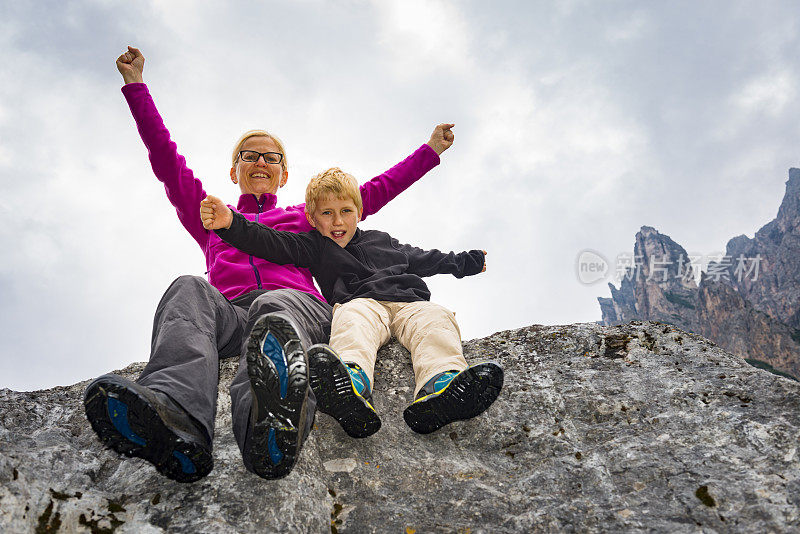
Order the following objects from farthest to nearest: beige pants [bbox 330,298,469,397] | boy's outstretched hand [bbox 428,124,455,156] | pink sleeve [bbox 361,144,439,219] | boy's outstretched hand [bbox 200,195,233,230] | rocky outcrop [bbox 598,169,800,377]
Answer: rocky outcrop [bbox 598,169,800,377] → boy's outstretched hand [bbox 428,124,455,156] → pink sleeve [bbox 361,144,439,219] → boy's outstretched hand [bbox 200,195,233,230] → beige pants [bbox 330,298,469,397]

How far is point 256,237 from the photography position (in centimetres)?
472

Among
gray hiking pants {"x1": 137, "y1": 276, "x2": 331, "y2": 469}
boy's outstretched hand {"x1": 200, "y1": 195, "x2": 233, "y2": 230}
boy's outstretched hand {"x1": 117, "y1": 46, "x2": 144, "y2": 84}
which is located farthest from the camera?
boy's outstretched hand {"x1": 117, "y1": 46, "x2": 144, "y2": 84}

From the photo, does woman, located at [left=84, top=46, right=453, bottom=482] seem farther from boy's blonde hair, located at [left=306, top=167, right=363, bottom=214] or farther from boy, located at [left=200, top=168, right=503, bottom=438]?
boy's blonde hair, located at [left=306, top=167, right=363, bottom=214]

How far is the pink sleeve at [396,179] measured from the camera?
21.9ft

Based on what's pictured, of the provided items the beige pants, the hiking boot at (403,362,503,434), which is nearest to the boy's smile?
the beige pants

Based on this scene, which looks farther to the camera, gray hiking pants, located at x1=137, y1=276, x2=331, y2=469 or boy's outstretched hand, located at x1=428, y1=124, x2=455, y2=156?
boy's outstretched hand, located at x1=428, y1=124, x2=455, y2=156

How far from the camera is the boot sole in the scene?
8.41 ft

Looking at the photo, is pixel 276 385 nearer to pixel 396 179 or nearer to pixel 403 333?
pixel 403 333

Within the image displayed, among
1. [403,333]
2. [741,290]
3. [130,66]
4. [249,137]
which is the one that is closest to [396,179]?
[249,137]

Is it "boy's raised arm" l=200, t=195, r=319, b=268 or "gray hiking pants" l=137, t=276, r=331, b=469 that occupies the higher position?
"boy's raised arm" l=200, t=195, r=319, b=268

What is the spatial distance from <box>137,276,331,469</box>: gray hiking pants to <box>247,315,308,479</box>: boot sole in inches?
4.5


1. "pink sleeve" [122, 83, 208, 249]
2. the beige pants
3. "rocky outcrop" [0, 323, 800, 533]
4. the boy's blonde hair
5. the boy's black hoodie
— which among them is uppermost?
"pink sleeve" [122, 83, 208, 249]

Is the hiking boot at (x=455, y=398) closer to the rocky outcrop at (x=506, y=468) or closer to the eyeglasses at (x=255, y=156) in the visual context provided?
the rocky outcrop at (x=506, y=468)

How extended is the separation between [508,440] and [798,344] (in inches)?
3714
